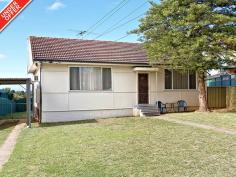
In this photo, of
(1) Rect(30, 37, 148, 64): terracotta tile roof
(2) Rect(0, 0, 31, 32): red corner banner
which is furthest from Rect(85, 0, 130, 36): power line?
(2) Rect(0, 0, 31, 32): red corner banner

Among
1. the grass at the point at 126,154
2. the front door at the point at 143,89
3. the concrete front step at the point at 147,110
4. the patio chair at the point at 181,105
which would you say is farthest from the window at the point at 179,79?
the grass at the point at 126,154

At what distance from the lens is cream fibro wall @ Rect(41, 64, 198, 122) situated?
57.5 feet

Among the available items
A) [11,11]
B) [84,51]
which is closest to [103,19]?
[84,51]

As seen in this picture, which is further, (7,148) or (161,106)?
(161,106)

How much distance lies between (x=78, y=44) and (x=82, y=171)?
48.2ft

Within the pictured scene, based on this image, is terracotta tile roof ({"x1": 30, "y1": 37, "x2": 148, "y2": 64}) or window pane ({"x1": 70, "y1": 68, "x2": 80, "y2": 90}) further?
window pane ({"x1": 70, "y1": 68, "x2": 80, "y2": 90})

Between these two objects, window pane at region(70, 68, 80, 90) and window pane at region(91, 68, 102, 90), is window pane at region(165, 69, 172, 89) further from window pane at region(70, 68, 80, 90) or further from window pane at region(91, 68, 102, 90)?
window pane at region(70, 68, 80, 90)

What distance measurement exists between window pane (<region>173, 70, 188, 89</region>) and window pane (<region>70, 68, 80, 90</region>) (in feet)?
22.8

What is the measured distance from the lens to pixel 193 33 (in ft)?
57.5

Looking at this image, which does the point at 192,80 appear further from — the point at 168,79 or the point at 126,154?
the point at 126,154

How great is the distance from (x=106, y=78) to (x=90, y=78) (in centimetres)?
107

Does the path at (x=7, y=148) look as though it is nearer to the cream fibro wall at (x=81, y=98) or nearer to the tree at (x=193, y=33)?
the cream fibro wall at (x=81, y=98)

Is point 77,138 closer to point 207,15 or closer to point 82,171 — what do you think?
point 82,171

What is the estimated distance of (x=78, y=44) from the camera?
67.4 ft
